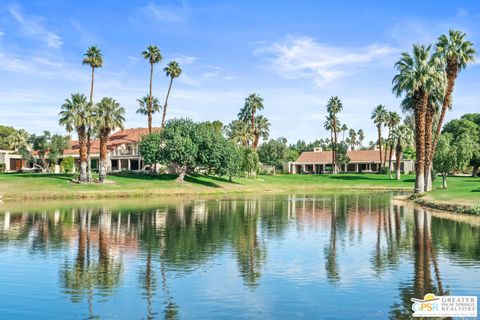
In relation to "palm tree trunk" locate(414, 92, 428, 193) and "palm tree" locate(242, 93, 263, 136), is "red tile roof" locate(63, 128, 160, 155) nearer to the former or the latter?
"palm tree" locate(242, 93, 263, 136)

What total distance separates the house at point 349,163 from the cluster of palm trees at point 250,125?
30.2 m

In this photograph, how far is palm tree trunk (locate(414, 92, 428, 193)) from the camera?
6450 centimetres

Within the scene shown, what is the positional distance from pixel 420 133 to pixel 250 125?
61065 mm

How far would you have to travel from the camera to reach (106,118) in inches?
3130

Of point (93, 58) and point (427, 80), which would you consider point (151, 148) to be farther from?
point (427, 80)

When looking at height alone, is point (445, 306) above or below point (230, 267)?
above

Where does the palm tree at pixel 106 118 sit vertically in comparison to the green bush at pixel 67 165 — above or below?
above

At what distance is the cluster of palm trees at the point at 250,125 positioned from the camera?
381ft

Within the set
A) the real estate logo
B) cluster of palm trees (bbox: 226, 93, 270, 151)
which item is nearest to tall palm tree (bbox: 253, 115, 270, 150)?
cluster of palm trees (bbox: 226, 93, 270, 151)

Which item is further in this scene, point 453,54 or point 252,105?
point 252,105

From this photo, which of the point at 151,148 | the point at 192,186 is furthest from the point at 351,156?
the point at 151,148

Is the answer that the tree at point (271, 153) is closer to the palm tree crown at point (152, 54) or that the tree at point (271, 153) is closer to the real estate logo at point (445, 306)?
the palm tree crown at point (152, 54)

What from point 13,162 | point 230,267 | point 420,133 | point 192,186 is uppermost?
point 420,133

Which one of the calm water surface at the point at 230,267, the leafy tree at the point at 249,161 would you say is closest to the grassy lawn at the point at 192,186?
the leafy tree at the point at 249,161
